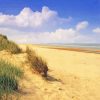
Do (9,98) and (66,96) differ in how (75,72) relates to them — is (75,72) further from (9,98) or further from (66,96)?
(9,98)

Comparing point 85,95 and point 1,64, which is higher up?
point 1,64

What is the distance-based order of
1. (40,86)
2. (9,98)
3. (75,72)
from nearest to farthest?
(9,98)
(40,86)
(75,72)

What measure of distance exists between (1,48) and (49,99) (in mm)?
8259

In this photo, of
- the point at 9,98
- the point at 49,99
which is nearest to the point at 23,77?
the point at 49,99

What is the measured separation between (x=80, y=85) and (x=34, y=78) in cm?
191

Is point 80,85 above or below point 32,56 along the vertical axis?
below

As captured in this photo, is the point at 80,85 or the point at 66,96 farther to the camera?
the point at 80,85

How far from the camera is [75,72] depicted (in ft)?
45.4

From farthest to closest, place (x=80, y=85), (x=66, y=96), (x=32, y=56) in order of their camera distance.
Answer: (x=32, y=56), (x=80, y=85), (x=66, y=96)

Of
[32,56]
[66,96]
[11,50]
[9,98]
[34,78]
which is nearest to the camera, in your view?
[9,98]

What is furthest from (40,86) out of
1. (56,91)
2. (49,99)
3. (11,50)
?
(11,50)

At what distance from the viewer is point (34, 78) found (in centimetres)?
989

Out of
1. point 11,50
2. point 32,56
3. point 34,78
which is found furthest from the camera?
point 11,50

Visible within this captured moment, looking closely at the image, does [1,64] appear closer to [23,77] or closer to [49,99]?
[23,77]
